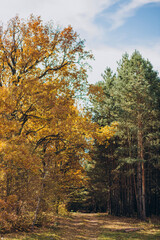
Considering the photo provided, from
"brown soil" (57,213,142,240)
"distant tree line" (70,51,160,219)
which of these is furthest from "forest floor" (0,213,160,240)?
"distant tree line" (70,51,160,219)

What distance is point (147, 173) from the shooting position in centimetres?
2120

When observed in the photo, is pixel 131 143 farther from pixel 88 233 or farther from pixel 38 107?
pixel 38 107

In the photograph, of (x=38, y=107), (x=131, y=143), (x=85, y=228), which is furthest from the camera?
(x=131, y=143)

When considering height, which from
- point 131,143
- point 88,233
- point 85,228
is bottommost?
point 85,228

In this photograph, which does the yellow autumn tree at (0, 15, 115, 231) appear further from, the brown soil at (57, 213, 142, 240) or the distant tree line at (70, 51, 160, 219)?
the distant tree line at (70, 51, 160, 219)

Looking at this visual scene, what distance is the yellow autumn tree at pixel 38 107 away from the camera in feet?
30.2

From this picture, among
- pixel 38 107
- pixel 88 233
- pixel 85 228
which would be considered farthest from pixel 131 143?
pixel 38 107

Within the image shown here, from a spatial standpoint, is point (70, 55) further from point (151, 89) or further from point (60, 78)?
point (151, 89)

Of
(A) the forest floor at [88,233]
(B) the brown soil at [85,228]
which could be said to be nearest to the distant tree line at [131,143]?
(B) the brown soil at [85,228]

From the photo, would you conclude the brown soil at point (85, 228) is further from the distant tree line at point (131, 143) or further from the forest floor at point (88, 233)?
the distant tree line at point (131, 143)

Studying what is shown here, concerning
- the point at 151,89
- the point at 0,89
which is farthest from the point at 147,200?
the point at 0,89

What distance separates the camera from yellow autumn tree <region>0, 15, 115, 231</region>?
30.2 ft

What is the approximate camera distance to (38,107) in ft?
34.5

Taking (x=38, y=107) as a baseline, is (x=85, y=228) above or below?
below
